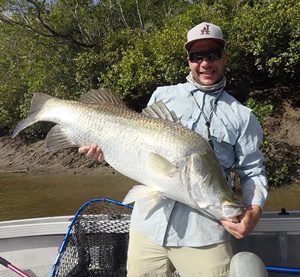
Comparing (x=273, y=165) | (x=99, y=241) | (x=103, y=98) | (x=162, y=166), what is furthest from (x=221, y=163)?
(x=273, y=165)

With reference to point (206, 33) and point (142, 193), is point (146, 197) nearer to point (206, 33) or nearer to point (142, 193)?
point (142, 193)

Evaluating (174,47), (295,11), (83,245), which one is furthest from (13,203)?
(295,11)

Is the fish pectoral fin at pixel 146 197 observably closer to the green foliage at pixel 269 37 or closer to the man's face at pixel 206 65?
the man's face at pixel 206 65

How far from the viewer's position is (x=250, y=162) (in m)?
2.17

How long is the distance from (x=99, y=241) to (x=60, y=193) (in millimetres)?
7746

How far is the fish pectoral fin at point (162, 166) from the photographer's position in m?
2.05

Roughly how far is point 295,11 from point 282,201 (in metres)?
5.05

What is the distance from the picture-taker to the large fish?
1988mm

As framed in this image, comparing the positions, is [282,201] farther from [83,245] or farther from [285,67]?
[83,245]

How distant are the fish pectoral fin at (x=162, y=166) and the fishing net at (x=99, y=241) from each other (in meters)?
1.24

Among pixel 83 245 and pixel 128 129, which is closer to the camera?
pixel 128 129

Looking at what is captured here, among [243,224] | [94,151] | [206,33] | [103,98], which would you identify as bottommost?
[243,224]

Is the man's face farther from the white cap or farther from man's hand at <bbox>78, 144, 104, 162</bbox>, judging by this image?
man's hand at <bbox>78, 144, 104, 162</bbox>

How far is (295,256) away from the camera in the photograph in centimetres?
286
